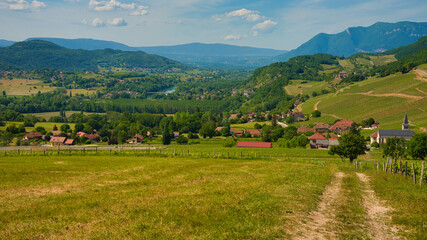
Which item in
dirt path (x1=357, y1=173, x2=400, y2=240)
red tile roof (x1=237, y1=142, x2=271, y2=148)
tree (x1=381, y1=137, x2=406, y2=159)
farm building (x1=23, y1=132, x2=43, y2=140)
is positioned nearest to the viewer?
dirt path (x1=357, y1=173, x2=400, y2=240)

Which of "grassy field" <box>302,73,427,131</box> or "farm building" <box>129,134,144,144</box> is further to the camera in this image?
"grassy field" <box>302,73,427,131</box>

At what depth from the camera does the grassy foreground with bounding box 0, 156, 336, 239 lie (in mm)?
12820

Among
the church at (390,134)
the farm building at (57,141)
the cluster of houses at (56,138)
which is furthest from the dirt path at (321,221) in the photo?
the farm building at (57,141)

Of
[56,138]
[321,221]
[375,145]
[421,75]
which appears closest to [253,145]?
[375,145]

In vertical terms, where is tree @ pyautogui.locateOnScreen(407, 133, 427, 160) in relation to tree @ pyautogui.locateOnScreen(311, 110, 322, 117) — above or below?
below

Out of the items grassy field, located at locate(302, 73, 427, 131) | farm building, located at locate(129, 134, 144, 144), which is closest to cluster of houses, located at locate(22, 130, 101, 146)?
farm building, located at locate(129, 134, 144, 144)

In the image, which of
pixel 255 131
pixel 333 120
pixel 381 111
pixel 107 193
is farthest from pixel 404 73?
pixel 107 193

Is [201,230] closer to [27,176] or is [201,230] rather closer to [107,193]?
[107,193]

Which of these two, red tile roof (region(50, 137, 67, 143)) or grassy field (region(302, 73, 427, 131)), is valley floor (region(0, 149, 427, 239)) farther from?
grassy field (region(302, 73, 427, 131))

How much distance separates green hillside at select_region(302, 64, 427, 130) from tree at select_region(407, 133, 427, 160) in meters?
46.5

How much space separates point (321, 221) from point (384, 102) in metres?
142

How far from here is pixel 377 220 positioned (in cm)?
1494

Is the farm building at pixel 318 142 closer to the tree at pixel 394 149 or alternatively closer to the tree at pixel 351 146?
the tree at pixel 394 149

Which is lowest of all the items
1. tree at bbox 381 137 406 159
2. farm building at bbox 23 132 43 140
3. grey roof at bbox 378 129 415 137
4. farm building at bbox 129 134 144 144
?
farm building at bbox 129 134 144 144
